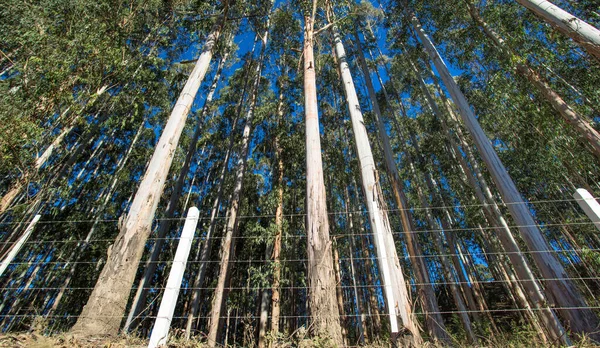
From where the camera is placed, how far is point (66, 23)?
607cm

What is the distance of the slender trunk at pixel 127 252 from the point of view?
2502mm

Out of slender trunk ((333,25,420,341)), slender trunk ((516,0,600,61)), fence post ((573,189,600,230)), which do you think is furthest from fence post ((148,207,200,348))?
slender trunk ((516,0,600,61))

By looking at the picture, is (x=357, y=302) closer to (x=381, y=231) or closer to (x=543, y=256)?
(x=543, y=256)

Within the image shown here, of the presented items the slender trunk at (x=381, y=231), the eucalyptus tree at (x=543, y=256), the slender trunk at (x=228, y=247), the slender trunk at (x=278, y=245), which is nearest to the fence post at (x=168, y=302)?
the slender trunk at (x=381, y=231)

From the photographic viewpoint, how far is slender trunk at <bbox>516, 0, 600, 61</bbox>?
3217 mm

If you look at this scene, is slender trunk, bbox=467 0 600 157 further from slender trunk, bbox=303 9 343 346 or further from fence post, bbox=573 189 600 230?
slender trunk, bbox=303 9 343 346

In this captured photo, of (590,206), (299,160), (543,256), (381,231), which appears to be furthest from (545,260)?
(299,160)

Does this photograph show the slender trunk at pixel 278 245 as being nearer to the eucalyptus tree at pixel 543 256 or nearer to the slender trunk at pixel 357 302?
the slender trunk at pixel 357 302

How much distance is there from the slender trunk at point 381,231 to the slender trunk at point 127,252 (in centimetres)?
253

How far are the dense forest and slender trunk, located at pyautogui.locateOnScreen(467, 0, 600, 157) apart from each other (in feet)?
0.14

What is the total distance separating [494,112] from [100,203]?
1633cm

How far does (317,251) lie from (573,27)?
165 inches

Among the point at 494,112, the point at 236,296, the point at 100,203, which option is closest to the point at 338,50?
the point at 494,112

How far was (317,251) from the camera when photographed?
298cm
